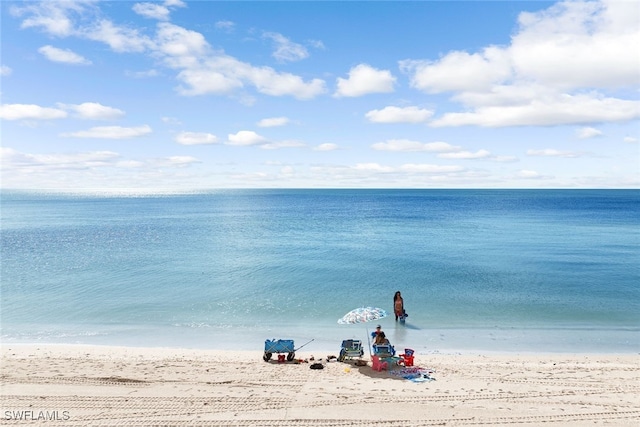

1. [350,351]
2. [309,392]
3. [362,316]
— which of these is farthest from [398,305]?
[309,392]

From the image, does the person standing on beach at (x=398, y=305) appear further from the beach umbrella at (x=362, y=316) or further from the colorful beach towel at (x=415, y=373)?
the colorful beach towel at (x=415, y=373)

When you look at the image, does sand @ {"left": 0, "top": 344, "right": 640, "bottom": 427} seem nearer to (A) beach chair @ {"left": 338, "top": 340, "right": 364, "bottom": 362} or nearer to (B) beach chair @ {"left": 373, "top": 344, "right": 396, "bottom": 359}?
(A) beach chair @ {"left": 338, "top": 340, "right": 364, "bottom": 362}

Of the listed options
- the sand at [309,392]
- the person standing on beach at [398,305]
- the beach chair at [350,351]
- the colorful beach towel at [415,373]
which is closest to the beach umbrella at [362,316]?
the beach chair at [350,351]

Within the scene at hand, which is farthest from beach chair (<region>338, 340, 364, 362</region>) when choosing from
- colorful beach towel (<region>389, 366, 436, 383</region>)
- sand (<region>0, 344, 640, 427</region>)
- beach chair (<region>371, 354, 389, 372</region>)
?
colorful beach towel (<region>389, 366, 436, 383</region>)

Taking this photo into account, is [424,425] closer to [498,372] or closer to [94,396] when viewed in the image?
[498,372]

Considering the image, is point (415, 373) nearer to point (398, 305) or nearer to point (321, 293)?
point (398, 305)

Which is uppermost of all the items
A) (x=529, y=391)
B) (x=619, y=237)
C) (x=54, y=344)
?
(x=619, y=237)

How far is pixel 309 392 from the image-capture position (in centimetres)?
1316

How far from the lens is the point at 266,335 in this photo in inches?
834

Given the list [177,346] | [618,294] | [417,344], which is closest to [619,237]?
[618,294]

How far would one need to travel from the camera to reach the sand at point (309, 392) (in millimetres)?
11484

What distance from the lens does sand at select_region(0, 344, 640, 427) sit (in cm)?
1148

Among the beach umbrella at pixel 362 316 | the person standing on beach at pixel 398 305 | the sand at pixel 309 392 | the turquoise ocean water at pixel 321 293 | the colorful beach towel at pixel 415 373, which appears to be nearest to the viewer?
the sand at pixel 309 392

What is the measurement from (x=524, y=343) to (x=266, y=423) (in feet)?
47.6
